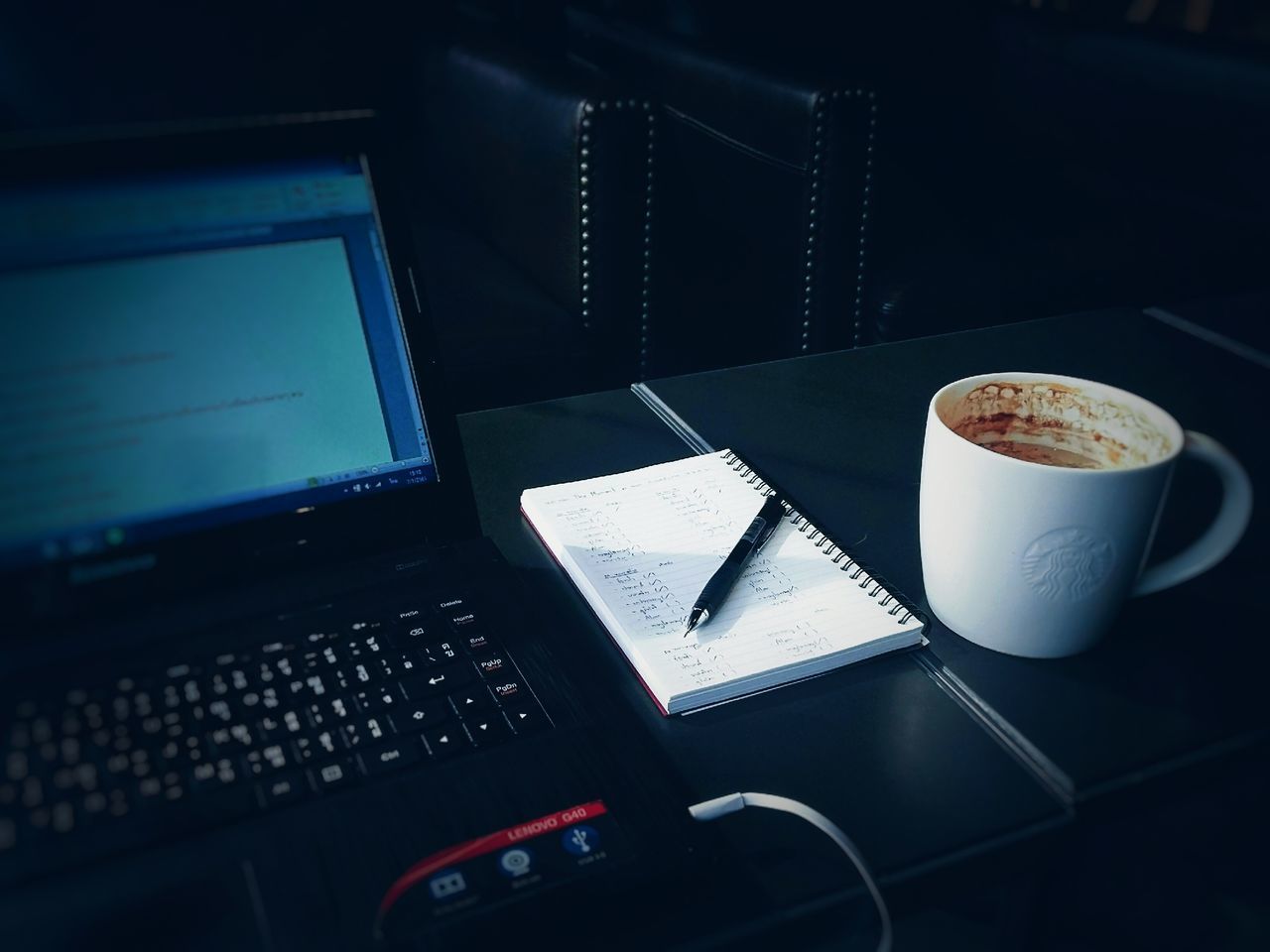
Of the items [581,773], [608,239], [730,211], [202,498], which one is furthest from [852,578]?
[730,211]

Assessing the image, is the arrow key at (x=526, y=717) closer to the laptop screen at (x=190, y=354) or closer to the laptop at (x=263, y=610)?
the laptop at (x=263, y=610)

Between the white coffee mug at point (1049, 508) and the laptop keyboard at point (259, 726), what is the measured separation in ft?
0.78

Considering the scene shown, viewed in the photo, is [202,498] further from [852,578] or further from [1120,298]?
[1120,298]

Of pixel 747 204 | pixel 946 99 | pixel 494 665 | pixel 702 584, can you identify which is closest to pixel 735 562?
pixel 702 584

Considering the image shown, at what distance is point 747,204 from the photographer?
167 cm

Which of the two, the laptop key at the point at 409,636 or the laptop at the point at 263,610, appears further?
the laptop key at the point at 409,636

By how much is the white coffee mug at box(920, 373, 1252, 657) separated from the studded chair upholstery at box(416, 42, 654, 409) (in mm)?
885

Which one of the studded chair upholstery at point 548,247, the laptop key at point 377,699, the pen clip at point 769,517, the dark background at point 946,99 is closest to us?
the laptop key at point 377,699

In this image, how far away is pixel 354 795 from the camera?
472 mm

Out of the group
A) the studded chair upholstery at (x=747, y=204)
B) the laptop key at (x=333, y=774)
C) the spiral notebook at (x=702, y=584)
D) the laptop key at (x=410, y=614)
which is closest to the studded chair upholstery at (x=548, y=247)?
the studded chair upholstery at (x=747, y=204)

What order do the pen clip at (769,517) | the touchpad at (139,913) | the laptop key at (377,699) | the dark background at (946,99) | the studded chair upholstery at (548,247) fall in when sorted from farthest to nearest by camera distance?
the dark background at (946,99) → the studded chair upholstery at (548,247) → the pen clip at (769,517) → the laptop key at (377,699) → the touchpad at (139,913)

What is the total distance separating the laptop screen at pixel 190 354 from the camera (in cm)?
52

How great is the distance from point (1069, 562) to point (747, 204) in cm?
121

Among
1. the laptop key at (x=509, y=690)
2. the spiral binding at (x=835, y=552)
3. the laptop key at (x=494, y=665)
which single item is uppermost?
the laptop key at (x=494, y=665)
